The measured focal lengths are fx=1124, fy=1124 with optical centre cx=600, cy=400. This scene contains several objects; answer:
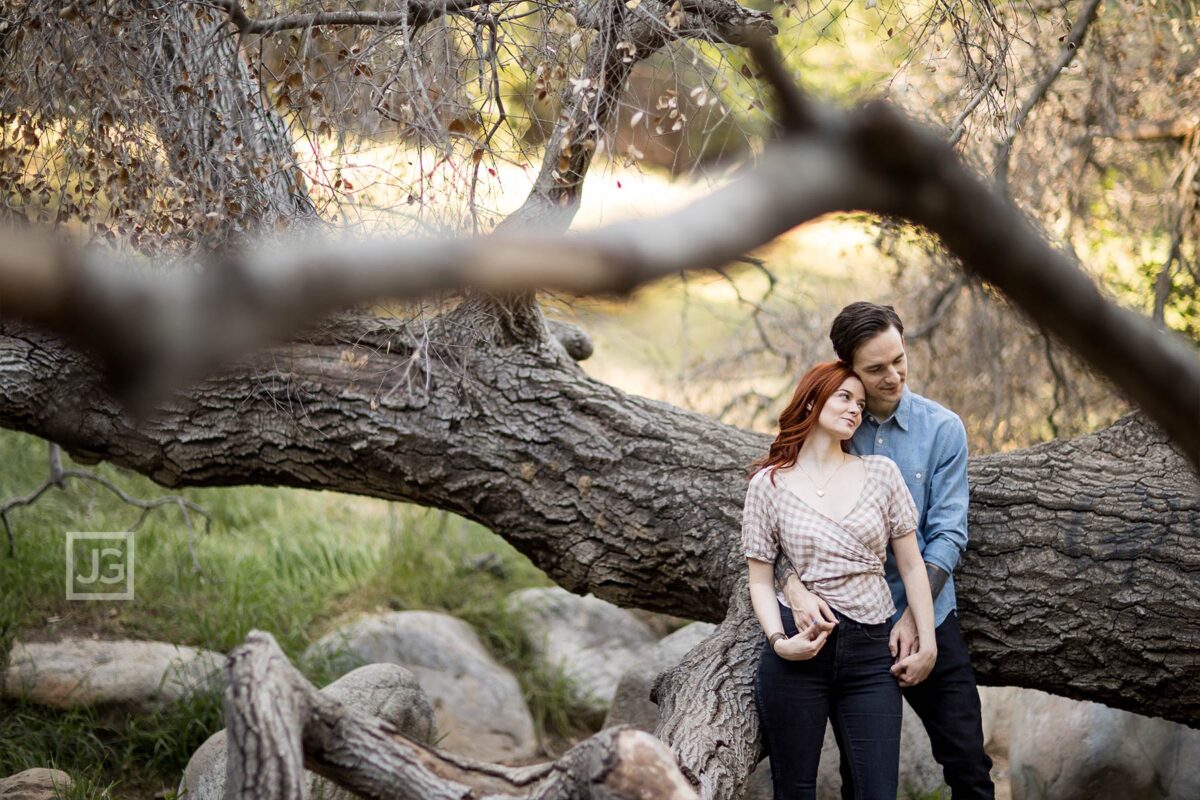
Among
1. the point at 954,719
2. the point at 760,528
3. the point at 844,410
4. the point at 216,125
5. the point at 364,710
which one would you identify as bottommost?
the point at 954,719

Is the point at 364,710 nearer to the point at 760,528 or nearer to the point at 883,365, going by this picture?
the point at 760,528

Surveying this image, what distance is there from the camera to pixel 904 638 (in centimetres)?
301

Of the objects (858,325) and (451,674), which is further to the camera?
(451,674)

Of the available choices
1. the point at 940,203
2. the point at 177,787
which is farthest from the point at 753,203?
the point at 177,787

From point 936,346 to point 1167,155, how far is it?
151 centimetres

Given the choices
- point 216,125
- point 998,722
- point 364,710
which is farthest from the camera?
point 998,722

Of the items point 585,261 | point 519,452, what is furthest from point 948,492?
point 585,261

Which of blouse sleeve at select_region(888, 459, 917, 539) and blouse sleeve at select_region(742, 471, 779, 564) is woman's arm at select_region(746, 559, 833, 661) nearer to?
blouse sleeve at select_region(742, 471, 779, 564)

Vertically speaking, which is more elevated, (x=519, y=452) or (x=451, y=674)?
(x=519, y=452)

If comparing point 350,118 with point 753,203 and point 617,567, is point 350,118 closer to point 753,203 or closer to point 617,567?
point 617,567

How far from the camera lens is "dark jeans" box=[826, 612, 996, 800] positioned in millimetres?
3055

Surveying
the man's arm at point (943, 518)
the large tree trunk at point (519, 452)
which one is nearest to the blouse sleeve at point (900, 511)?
the man's arm at point (943, 518)

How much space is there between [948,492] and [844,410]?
1.36 feet

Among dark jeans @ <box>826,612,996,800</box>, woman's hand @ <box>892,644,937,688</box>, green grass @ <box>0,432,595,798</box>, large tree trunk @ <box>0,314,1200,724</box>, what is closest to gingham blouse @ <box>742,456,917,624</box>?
woman's hand @ <box>892,644,937,688</box>
